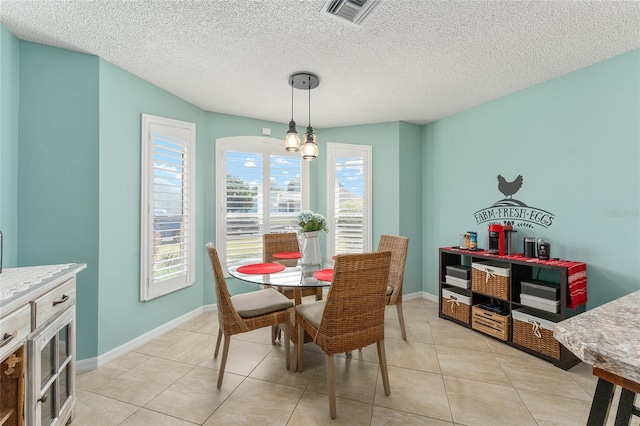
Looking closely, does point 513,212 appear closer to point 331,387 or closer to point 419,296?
point 419,296

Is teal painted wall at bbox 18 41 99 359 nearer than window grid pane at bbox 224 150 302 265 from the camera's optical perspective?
Yes

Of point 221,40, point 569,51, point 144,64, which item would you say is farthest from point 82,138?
point 569,51

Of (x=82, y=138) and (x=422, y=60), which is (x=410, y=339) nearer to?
(x=422, y=60)

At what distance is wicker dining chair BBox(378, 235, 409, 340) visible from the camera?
2.77 metres

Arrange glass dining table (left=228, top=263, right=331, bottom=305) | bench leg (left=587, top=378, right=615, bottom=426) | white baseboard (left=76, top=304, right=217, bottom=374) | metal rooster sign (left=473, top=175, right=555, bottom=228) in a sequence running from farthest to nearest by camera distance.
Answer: metal rooster sign (left=473, top=175, right=555, bottom=228)
white baseboard (left=76, top=304, right=217, bottom=374)
glass dining table (left=228, top=263, right=331, bottom=305)
bench leg (left=587, top=378, right=615, bottom=426)

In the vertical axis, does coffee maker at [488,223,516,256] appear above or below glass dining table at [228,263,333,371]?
above

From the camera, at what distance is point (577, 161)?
260 centimetres

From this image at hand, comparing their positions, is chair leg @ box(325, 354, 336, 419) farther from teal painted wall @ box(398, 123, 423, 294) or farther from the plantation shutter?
teal painted wall @ box(398, 123, 423, 294)

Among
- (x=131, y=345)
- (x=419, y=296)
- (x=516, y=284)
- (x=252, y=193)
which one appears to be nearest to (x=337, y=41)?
(x=252, y=193)

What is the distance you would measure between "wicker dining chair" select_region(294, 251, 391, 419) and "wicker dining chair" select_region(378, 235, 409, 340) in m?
0.84

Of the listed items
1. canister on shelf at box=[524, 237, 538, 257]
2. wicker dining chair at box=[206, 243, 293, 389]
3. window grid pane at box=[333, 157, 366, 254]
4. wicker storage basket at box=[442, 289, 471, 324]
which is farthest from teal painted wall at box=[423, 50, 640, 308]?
wicker dining chair at box=[206, 243, 293, 389]

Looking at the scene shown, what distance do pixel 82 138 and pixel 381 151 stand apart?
335 centimetres

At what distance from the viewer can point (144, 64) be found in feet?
8.15

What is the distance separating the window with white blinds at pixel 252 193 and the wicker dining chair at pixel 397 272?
1.60 metres
